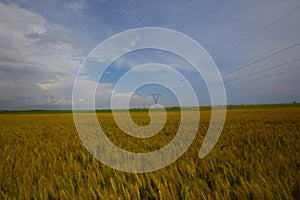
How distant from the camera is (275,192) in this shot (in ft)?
5.78

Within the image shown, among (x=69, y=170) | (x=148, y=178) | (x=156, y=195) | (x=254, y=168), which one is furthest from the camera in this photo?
(x=69, y=170)

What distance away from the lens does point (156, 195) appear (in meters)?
1.86

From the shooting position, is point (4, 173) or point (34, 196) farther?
point (4, 173)

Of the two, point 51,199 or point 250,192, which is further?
point 51,199

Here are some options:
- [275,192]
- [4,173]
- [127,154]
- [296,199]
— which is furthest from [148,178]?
[4,173]

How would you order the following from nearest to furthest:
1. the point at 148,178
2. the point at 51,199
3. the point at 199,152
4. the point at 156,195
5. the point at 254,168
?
the point at 156,195 → the point at 51,199 → the point at 148,178 → the point at 254,168 → the point at 199,152

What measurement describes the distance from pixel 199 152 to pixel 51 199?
225 centimetres

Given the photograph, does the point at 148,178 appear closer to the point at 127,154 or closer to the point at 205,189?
the point at 205,189

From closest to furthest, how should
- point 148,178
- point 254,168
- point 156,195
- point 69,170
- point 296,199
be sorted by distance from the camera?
point 296,199, point 156,195, point 148,178, point 254,168, point 69,170

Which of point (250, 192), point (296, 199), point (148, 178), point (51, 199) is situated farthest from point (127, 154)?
point (296, 199)

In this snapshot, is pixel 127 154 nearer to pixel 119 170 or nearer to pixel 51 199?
pixel 119 170

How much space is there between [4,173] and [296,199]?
9.75ft

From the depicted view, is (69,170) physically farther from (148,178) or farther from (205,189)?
(205,189)

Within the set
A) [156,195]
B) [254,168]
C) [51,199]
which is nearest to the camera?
[156,195]
